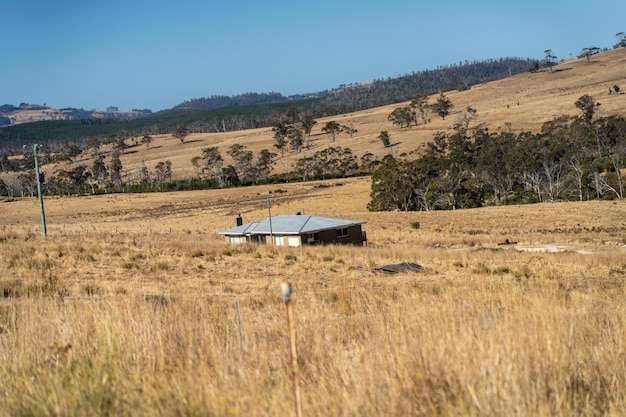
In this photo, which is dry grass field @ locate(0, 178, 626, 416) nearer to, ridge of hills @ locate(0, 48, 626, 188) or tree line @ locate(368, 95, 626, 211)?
tree line @ locate(368, 95, 626, 211)

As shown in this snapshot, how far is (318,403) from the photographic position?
4.10 meters

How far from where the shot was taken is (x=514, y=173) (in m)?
70.1

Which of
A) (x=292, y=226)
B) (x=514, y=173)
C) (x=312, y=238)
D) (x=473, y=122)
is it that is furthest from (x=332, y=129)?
(x=312, y=238)

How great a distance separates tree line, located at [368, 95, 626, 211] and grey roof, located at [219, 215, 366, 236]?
29895 mm

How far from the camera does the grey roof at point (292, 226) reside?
38.9m

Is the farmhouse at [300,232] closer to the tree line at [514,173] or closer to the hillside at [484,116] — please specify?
the tree line at [514,173]

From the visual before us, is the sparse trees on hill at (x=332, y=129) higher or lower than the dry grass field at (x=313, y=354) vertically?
higher

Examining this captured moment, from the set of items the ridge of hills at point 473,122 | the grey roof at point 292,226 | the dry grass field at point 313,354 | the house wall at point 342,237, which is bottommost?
the house wall at point 342,237

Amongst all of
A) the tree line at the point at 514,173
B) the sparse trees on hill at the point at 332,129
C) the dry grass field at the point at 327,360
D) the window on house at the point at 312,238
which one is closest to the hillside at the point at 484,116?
the sparse trees on hill at the point at 332,129

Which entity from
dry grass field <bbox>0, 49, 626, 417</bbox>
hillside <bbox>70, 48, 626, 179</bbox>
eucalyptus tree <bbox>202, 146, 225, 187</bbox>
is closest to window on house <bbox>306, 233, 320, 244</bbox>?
dry grass field <bbox>0, 49, 626, 417</bbox>

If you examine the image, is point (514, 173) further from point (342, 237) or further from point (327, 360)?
point (327, 360)

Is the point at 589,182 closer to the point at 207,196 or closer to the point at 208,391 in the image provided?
the point at 207,196

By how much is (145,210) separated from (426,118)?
94.3m

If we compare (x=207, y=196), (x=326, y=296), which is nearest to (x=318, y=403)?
(x=326, y=296)
